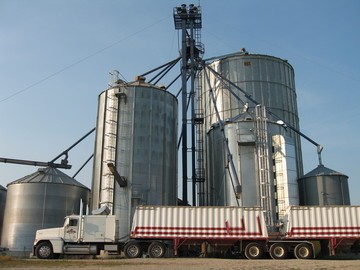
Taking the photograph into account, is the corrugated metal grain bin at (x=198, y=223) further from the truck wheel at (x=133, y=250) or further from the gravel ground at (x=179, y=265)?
the gravel ground at (x=179, y=265)

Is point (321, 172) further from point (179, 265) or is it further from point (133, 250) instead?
point (179, 265)

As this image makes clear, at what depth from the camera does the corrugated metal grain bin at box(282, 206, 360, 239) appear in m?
27.8

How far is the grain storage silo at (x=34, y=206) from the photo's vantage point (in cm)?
3653

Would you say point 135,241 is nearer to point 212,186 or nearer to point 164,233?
point 164,233

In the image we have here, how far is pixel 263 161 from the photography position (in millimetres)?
35969

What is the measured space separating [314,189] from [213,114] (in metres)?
14.8

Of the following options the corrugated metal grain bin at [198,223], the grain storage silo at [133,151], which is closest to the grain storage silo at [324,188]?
the corrugated metal grain bin at [198,223]

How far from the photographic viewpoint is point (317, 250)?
27.4 meters

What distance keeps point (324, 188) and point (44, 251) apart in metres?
24.7

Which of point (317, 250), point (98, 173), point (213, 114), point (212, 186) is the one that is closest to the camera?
point (317, 250)

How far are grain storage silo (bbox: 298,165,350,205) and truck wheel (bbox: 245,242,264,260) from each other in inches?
500

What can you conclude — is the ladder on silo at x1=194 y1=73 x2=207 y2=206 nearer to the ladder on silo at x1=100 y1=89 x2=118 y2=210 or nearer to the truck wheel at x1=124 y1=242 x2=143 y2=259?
the ladder on silo at x1=100 y1=89 x2=118 y2=210

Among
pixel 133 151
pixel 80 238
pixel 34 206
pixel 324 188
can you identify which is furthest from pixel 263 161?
pixel 34 206

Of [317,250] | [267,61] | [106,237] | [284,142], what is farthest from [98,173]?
[267,61]
